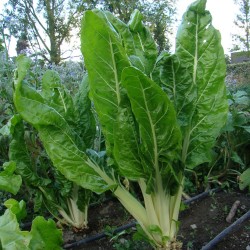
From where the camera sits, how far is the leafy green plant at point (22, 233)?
0.71 metres

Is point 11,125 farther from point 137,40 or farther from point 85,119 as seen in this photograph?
point 137,40

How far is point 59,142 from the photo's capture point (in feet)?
4.56

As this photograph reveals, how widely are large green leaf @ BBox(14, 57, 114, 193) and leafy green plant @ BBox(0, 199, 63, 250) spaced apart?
0.36 m

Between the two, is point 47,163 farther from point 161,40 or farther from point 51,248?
point 161,40

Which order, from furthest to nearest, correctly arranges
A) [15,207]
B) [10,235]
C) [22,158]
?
[22,158]
[15,207]
[10,235]

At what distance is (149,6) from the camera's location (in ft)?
53.4

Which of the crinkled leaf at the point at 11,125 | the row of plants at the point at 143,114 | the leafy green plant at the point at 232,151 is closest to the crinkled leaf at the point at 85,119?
the row of plants at the point at 143,114

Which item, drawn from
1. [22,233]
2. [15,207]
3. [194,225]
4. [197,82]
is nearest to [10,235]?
[22,233]

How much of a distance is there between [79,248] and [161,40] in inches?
617

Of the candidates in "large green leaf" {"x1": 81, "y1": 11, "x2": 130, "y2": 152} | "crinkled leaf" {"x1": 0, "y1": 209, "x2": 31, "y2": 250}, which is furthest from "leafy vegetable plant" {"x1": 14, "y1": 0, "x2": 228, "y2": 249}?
"crinkled leaf" {"x1": 0, "y1": 209, "x2": 31, "y2": 250}

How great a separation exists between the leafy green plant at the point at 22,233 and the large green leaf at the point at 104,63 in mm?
414

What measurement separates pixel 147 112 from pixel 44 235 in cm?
51

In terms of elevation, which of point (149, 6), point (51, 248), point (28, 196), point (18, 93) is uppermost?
point (149, 6)

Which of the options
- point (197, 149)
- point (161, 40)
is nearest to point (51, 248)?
point (197, 149)
